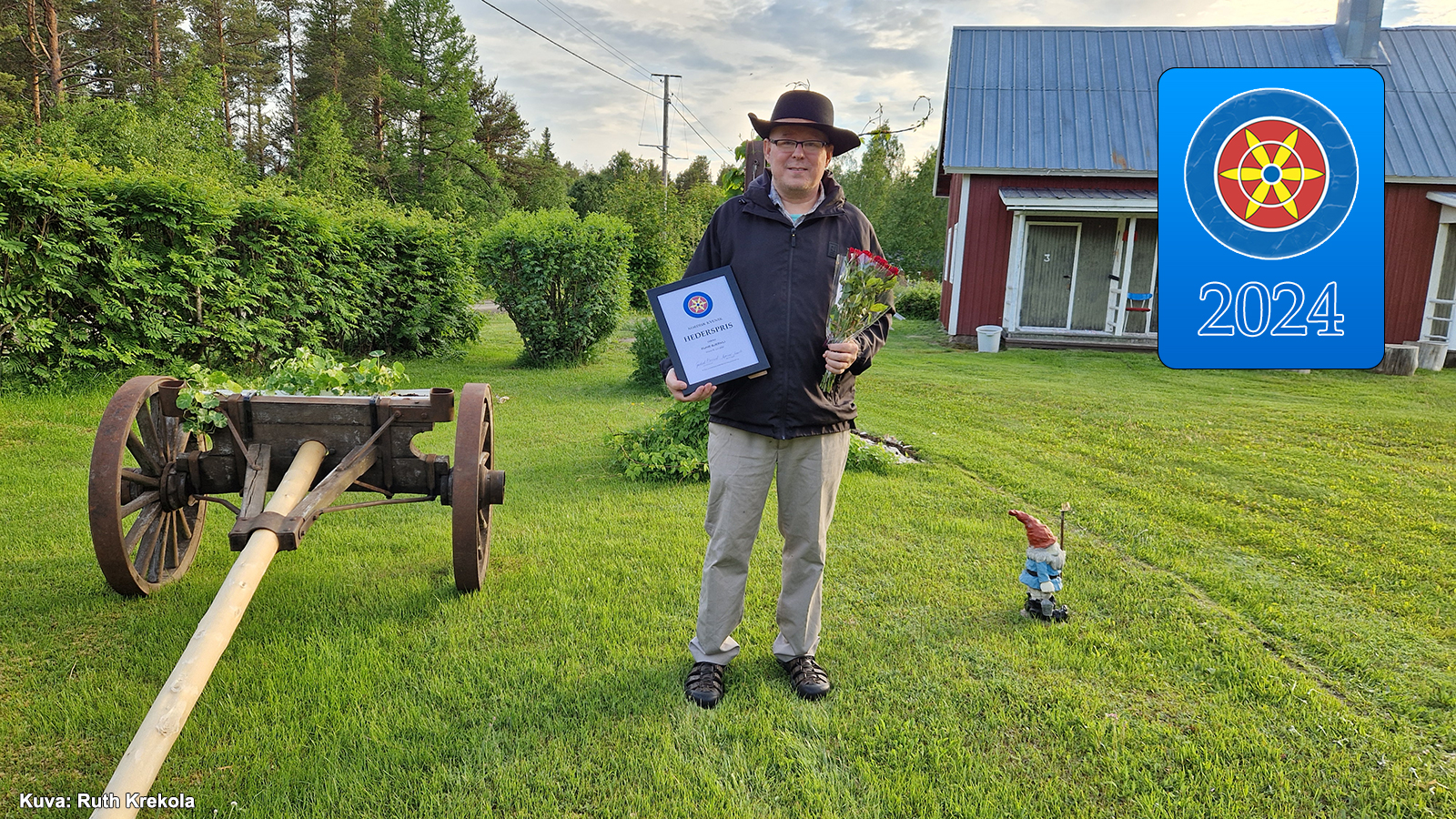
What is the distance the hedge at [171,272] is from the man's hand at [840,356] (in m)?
7.46

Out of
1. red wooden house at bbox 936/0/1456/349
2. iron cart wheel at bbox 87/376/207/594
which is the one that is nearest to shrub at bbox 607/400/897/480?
iron cart wheel at bbox 87/376/207/594

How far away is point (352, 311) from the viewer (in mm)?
10531

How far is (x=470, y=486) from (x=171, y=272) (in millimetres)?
6696

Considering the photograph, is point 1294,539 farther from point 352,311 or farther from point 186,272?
point 352,311

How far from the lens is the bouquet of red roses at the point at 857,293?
8.61ft

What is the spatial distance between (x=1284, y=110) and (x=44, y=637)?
15.1 feet

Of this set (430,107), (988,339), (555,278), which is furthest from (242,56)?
(988,339)

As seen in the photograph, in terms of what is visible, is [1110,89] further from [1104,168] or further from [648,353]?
[648,353]

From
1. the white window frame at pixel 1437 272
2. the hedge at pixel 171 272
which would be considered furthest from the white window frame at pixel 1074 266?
the hedge at pixel 171 272

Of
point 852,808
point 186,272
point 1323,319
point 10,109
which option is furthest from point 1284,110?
point 10,109

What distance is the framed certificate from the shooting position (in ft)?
8.88

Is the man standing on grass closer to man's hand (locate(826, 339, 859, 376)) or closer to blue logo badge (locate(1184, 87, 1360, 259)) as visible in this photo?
man's hand (locate(826, 339, 859, 376))

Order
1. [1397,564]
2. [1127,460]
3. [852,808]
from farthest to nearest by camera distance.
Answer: [1127,460] < [1397,564] < [852,808]

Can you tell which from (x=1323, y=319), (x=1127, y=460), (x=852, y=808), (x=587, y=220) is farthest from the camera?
(x=587, y=220)
